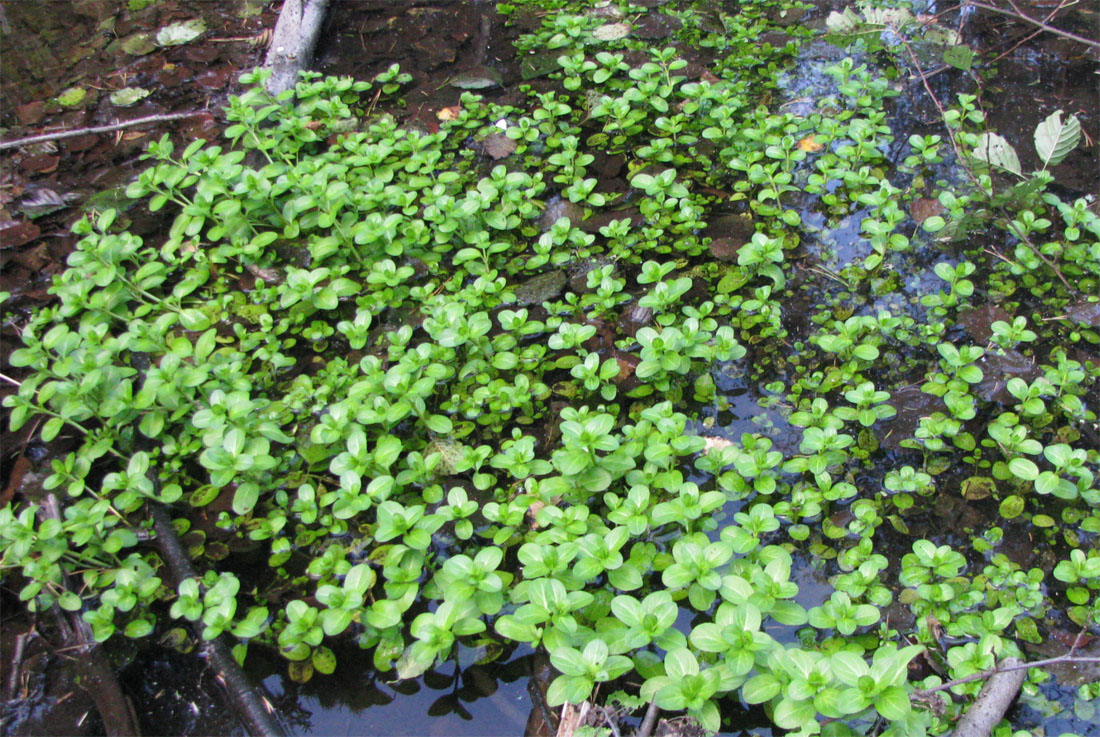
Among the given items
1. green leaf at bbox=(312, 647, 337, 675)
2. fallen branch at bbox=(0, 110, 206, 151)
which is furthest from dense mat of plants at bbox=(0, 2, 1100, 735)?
fallen branch at bbox=(0, 110, 206, 151)

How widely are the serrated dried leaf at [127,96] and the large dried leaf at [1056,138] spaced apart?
207 inches

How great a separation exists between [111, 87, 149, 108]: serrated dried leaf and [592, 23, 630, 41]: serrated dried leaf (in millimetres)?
3016

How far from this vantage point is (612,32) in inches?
190

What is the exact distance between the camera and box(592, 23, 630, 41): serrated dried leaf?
477cm

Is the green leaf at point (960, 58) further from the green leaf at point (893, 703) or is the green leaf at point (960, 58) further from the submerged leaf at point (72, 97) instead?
the submerged leaf at point (72, 97)

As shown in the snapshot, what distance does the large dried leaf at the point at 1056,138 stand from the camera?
11.2 ft

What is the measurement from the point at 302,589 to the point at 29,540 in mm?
880

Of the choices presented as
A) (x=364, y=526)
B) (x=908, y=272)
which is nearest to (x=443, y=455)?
(x=364, y=526)

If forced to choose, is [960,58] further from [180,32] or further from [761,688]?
[180,32]

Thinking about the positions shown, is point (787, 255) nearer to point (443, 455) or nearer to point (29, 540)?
point (443, 455)

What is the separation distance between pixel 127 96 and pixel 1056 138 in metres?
5.41

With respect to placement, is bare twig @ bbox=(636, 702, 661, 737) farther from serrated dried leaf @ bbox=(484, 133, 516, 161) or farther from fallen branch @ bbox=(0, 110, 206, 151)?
fallen branch @ bbox=(0, 110, 206, 151)

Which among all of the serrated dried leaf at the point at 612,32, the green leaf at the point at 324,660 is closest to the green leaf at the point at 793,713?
the green leaf at the point at 324,660

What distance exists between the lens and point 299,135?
4.00 meters
